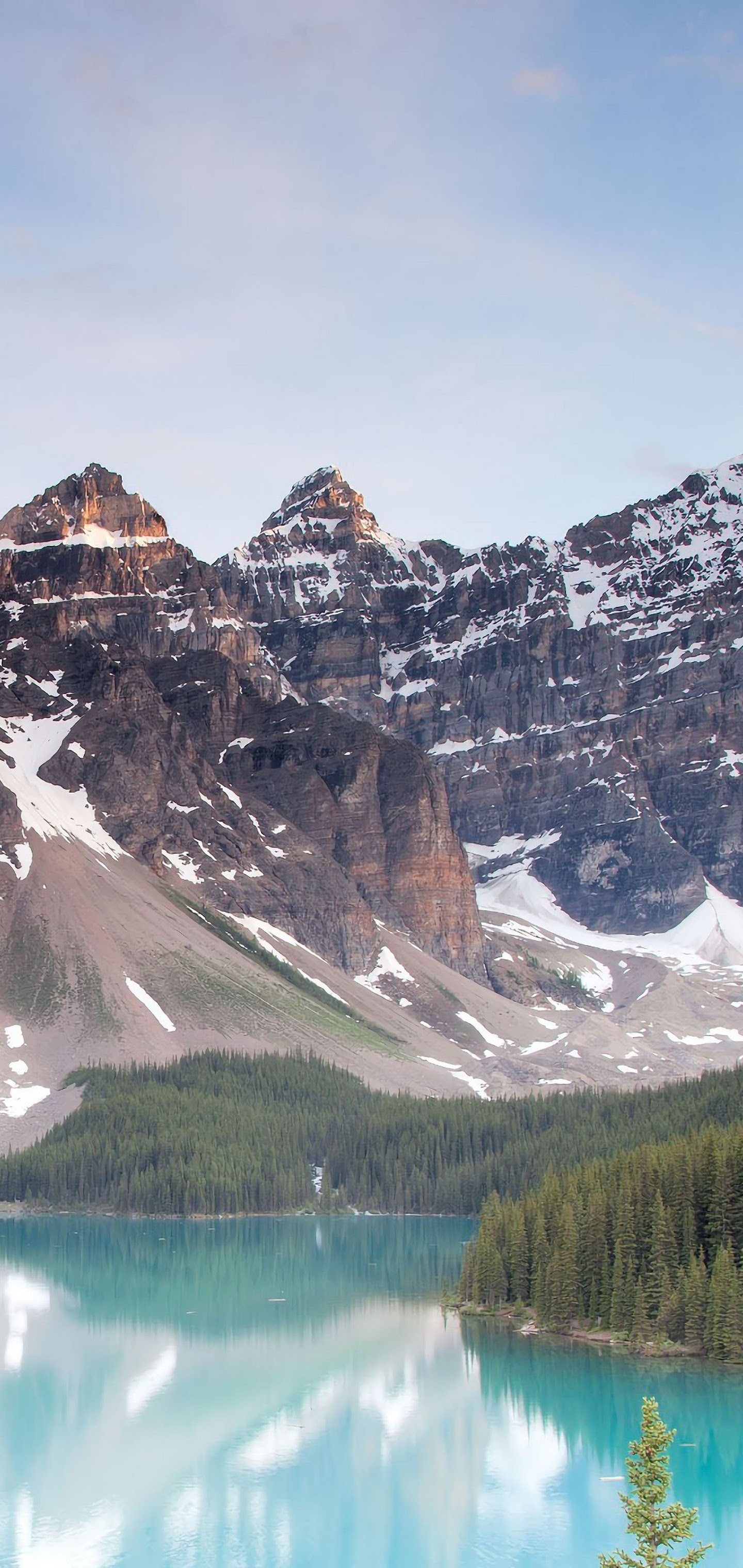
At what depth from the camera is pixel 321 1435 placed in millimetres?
75812

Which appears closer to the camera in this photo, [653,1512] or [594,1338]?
[653,1512]

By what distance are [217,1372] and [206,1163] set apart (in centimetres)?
9841

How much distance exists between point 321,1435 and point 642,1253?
2167 cm

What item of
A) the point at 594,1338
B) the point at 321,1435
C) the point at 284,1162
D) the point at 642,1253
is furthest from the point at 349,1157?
the point at 321,1435

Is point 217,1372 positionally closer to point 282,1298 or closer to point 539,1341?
point 539,1341

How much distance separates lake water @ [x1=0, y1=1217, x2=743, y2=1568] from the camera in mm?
60812

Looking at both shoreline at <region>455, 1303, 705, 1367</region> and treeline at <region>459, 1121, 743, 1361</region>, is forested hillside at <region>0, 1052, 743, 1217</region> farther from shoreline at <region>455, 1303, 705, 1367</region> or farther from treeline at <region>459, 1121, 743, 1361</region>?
shoreline at <region>455, 1303, 705, 1367</region>

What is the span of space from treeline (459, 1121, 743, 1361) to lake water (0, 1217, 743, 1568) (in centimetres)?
347

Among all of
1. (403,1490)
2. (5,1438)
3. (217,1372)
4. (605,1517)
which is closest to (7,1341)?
(217,1372)

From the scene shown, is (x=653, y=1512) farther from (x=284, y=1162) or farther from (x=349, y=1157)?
(x=349, y=1157)

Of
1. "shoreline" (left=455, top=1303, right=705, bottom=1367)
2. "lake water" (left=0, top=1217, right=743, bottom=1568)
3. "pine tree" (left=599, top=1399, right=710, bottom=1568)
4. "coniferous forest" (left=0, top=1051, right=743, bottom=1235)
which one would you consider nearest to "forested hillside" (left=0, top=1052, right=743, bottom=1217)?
"coniferous forest" (left=0, top=1051, right=743, bottom=1235)

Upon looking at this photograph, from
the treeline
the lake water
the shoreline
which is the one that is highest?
the treeline

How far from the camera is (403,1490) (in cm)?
6750

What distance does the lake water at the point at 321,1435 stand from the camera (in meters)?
60.8
